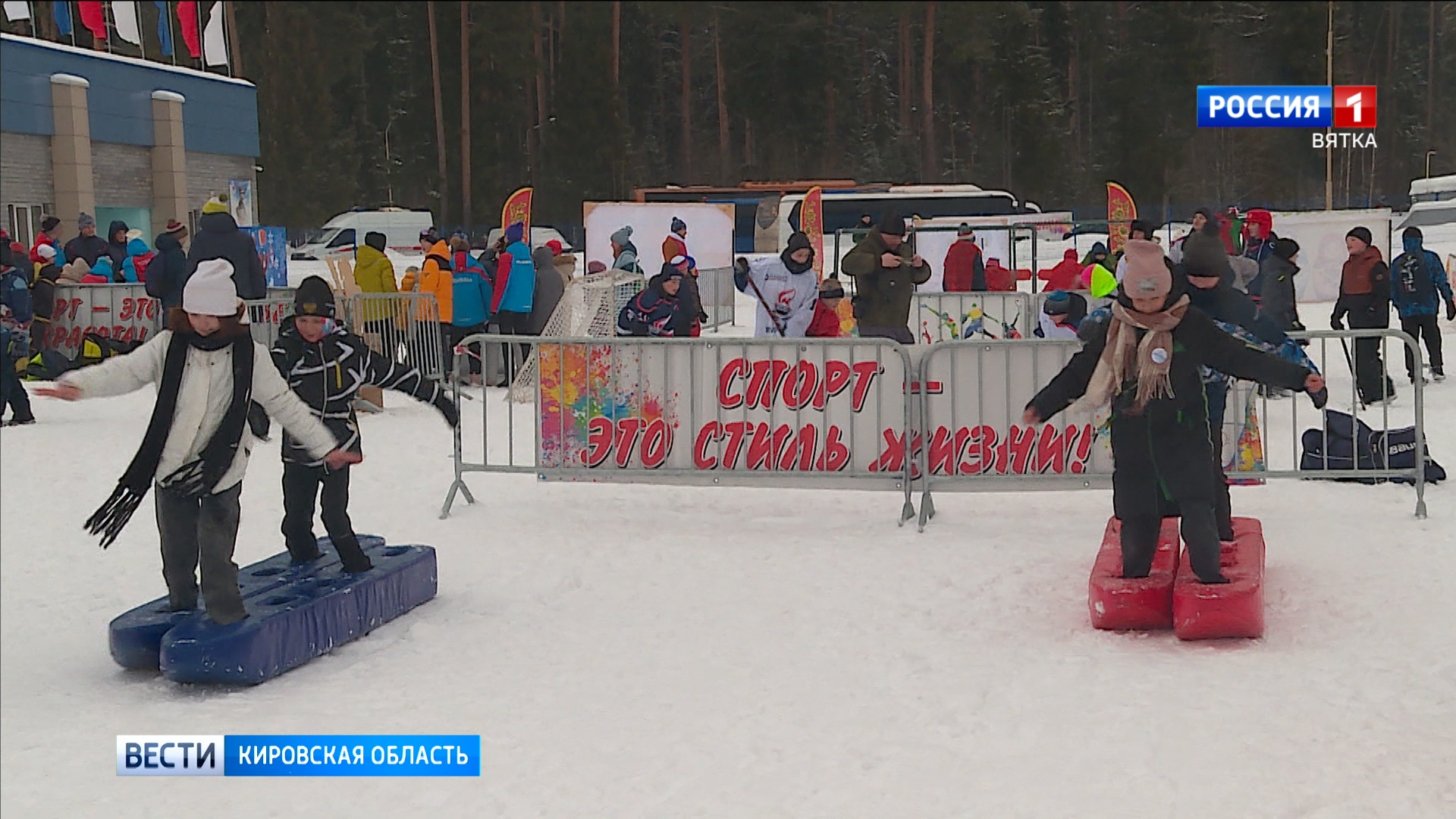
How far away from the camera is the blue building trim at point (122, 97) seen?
30.1 metres

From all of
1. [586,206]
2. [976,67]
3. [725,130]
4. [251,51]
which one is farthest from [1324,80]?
[251,51]

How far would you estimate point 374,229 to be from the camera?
50219mm

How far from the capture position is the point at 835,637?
23.4 ft

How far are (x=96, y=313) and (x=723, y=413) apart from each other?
1164 centimetres

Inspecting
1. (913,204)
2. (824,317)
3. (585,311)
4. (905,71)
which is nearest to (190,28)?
(913,204)

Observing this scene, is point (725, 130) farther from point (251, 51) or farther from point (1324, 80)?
point (1324, 80)

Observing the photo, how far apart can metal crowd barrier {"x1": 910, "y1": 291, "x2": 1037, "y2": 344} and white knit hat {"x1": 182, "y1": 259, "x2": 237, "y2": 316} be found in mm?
11399

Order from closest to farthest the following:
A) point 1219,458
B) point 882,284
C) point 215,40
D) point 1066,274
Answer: point 1219,458 < point 882,284 < point 1066,274 < point 215,40

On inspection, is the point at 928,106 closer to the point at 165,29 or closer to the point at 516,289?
the point at 165,29

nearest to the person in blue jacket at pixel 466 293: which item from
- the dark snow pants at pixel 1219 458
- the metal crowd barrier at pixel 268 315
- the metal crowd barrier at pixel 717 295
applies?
the metal crowd barrier at pixel 268 315

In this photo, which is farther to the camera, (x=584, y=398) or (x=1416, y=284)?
(x=1416, y=284)

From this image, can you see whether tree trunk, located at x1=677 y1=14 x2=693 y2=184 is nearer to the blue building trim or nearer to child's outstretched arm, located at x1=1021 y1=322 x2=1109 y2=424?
the blue building trim

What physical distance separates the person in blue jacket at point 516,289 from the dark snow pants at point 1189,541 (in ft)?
33.8

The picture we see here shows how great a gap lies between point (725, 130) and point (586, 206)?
37020 millimetres
